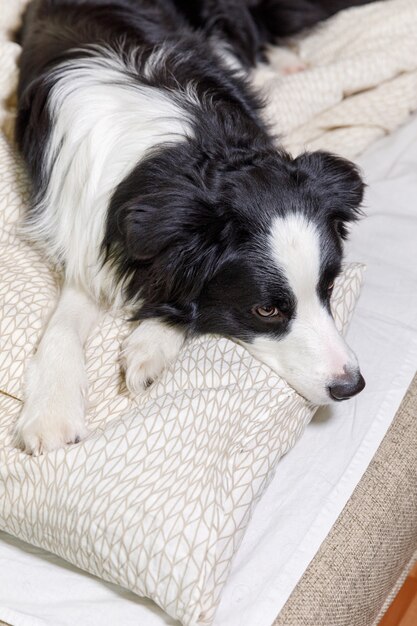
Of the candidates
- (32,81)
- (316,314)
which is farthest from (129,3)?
(316,314)

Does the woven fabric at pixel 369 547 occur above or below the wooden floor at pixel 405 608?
above

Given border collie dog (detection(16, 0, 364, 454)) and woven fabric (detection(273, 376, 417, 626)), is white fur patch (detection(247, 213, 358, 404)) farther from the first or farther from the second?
woven fabric (detection(273, 376, 417, 626))

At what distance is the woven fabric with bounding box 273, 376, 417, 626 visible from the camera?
1.80 metres

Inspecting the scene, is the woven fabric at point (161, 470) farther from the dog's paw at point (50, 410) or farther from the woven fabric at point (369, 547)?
the woven fabric at point (369, 547)

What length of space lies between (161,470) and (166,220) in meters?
0.57

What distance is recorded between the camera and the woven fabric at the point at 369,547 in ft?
5.91

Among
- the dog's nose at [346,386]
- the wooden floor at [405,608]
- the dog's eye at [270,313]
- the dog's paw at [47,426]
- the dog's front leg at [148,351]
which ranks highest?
the dog's eye at [270,313]

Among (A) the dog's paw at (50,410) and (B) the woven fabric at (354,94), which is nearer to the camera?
(A) the dog's paw at (50,410)

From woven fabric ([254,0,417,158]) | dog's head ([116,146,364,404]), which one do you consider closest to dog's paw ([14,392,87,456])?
dog's head ([116,146,364,404])

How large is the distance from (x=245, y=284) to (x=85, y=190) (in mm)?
555

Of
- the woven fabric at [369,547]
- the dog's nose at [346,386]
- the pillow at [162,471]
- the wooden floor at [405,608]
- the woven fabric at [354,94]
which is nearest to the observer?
the pillow at [162,471]

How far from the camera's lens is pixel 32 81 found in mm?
2547

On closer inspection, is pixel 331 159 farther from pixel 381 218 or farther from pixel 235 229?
pixel 381 218

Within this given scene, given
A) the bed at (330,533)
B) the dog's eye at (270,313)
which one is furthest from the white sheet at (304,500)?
the dog's eye at (270,313)
